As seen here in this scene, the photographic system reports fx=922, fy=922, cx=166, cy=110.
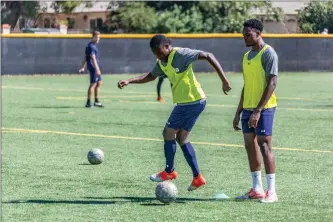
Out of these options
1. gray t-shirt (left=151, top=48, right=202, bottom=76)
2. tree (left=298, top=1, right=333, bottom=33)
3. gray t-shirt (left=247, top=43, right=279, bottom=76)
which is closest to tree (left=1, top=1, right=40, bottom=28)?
tree (left=298, top=1, right=333, bottom=33)

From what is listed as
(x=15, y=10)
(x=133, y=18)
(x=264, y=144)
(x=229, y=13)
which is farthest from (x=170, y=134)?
(x=133, y=18)

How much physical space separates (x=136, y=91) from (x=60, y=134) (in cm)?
1364

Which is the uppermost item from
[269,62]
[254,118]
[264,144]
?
[269,62]

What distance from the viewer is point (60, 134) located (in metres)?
17.1

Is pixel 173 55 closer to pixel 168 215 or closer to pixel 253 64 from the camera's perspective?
pixel 253 64

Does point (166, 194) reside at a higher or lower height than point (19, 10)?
higher

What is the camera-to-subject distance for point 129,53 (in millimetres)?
40531

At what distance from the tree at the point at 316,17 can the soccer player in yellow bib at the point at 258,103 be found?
705 inches

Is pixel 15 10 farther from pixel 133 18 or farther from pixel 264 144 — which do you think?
pixel 264 144

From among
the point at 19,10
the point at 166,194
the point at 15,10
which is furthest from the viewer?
the point at 15,10

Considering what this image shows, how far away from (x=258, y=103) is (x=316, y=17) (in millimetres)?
24487

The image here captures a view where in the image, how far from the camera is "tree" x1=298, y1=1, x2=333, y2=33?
2947cm

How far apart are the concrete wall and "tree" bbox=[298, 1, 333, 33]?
1.48 meters

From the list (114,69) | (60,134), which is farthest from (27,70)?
(60,134)
